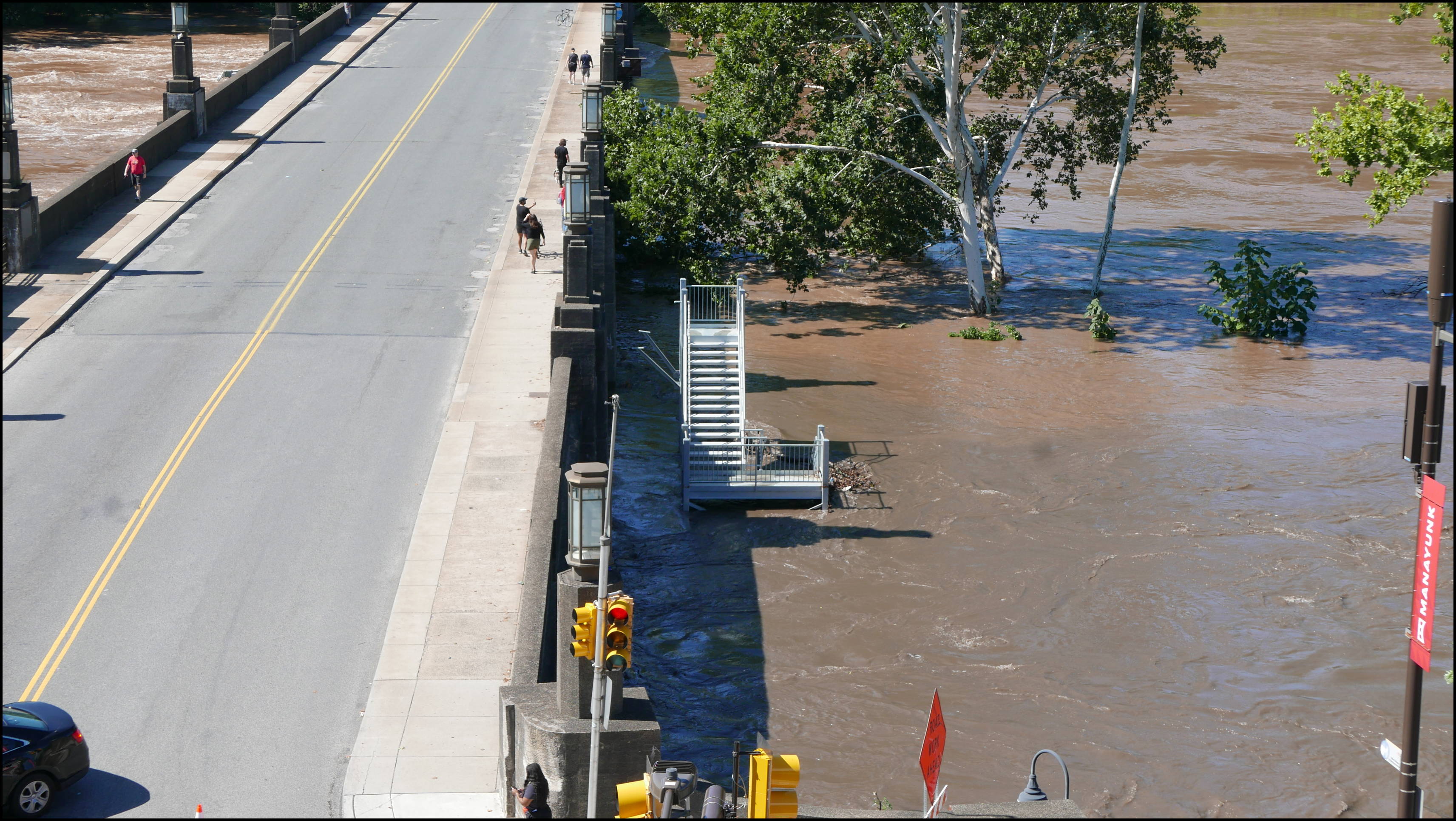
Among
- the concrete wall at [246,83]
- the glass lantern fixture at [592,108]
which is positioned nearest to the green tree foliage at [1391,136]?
the glass lantern fixture at [592,108]

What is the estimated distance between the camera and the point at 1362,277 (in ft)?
154

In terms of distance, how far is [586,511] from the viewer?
14.5m

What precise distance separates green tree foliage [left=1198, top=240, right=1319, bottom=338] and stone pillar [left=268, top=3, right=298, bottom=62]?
35360 mm

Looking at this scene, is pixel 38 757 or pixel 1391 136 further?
pixel 1391 136

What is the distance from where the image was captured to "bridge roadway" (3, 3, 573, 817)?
17031 millimetres

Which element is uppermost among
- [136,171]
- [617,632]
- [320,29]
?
[320,29]

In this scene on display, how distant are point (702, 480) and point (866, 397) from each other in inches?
303

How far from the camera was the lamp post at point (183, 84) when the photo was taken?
41.8m

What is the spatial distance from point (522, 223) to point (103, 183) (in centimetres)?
1220

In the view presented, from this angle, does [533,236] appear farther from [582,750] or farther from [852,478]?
[582,750]

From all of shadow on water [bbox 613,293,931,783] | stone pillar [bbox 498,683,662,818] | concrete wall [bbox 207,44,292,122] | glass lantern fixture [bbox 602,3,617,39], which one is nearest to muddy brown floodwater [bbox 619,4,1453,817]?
shadow on water [bbox 613,293,931,783]

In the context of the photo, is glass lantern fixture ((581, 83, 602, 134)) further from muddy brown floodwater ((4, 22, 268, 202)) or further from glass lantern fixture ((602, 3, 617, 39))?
muddy brown floodwater ((4, 22, 268, 202))

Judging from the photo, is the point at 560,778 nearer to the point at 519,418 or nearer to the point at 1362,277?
the point at 519,418

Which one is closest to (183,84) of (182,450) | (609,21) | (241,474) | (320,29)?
(609,21)
